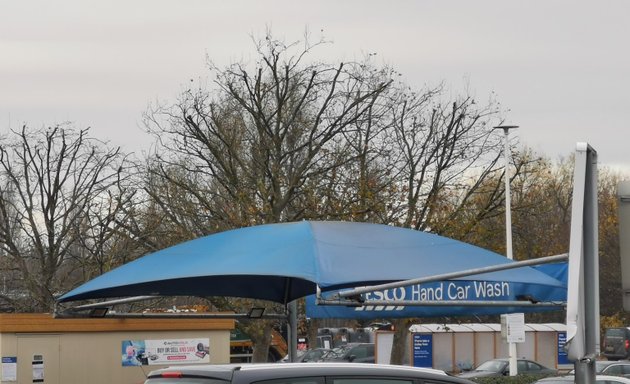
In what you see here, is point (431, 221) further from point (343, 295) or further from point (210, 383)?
point (210, 383)

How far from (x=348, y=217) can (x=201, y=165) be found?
15.9 ft

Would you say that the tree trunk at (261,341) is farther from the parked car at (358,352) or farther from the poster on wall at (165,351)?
the parked car at (358,352)

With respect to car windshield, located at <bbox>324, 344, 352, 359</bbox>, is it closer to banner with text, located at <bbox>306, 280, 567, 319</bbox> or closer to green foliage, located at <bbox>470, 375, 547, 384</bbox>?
green foliage, located at <bbox>470, 375, 547, 384</bbox>

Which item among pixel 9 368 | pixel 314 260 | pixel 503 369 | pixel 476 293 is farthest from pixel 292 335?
pixel 503 369

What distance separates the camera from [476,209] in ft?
104

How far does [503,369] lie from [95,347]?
21543 mm

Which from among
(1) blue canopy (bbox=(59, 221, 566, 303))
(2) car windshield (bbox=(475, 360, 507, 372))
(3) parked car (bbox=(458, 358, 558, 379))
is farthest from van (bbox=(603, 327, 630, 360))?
(1) blue canopy (bbox=(59, 221, 566, 303))

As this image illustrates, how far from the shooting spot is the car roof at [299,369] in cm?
695

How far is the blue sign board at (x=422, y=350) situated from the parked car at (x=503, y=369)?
15.6 ft

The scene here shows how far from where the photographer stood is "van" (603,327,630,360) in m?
51.2

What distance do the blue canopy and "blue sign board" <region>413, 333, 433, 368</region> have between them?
111 ft

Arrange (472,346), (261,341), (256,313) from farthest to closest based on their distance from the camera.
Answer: (472,346) < (261,341) < (256,313)

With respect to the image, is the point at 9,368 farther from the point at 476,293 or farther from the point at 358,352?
the point at 358,352

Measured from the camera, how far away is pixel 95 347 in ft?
68.4
